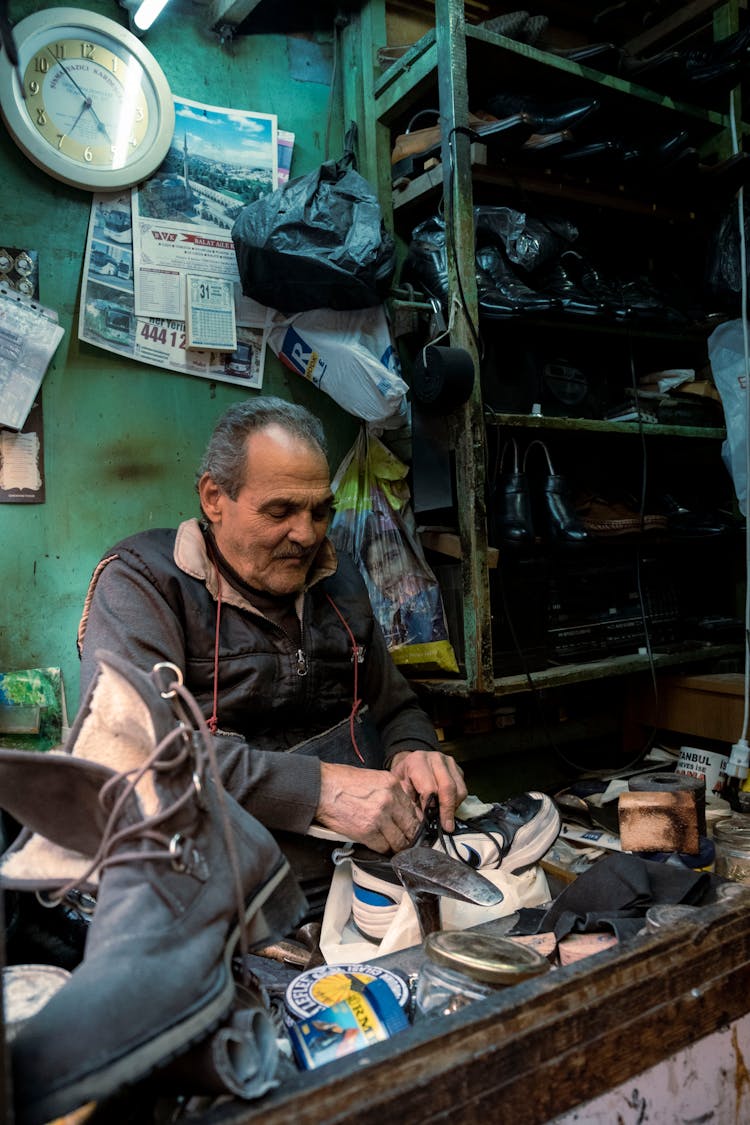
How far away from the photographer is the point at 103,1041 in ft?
2.12

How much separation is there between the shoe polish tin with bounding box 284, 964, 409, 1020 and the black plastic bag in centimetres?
173

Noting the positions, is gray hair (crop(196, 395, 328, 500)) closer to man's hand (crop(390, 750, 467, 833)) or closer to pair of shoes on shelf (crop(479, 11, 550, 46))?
man's hand (crop(390, 750, 467, 833))

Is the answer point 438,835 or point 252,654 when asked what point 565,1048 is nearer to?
point 438,835

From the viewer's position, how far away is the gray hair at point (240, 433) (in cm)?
180

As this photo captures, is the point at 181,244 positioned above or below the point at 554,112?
below

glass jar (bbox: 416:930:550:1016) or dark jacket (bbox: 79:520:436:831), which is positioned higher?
dark jacket (bbox: 79:520:436:831)

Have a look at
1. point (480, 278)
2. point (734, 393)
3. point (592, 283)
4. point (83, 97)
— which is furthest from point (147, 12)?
point (734, 393)

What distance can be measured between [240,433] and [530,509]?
3.38ft

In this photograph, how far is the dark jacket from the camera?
1.53 m

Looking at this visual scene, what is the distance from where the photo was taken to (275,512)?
5.81 ft

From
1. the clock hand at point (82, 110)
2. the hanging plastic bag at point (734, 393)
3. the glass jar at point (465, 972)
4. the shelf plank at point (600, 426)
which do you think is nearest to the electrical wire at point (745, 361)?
the hanging plastic bag at point (734, 393)

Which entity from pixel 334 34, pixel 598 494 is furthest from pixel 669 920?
pixel 334 34

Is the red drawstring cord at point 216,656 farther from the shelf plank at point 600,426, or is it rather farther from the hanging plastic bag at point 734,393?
the hanging plastic bag at point 734,393

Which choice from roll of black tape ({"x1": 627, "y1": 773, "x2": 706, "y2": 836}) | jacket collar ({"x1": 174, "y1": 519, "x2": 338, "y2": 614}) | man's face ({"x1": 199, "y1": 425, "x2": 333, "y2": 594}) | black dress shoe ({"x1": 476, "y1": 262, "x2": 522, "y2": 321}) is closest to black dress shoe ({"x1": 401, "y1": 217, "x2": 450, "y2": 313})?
black dress shoe ({"x1": 476, "y1": 262, "x2": 522, "y2": 321})
